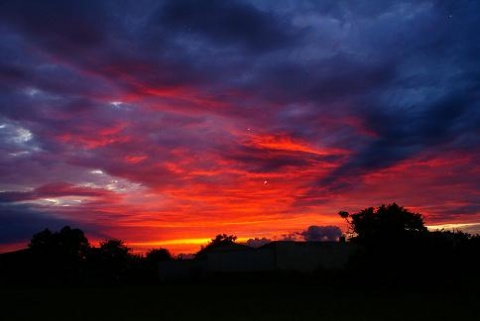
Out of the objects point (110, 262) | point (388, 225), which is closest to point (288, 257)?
point (388, 225)

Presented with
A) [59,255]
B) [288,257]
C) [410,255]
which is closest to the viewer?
[410,255]

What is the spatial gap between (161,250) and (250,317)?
301 ft

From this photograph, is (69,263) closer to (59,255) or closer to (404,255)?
(59,255)

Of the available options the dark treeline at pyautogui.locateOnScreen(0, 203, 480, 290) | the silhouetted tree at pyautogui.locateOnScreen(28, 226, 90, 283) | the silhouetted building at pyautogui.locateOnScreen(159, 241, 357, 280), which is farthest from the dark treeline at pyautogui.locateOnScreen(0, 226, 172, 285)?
the dark treeline at pyautogui.locateOnScreen(0, 203, 480, 290)

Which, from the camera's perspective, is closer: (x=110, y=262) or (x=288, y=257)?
(x=288, y=257)

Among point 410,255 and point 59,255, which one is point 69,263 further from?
point 410,255

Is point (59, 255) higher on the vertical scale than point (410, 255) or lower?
higher

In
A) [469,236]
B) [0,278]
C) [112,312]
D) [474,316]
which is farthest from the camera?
[0,278]

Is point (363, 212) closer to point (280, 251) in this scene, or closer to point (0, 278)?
point (280, 251)

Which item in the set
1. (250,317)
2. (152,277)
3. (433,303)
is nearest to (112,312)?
(250,317)

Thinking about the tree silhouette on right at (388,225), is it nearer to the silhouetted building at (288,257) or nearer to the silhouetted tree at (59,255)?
the silhouetted building at (288,257)

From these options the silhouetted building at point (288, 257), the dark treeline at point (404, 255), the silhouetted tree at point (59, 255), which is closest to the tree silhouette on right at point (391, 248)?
the dark treeline at point (404, 255)

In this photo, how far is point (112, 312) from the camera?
24.4 metres

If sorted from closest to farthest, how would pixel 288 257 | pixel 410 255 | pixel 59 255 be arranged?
pixel 410 255
pixel 288 257
pixel 59 255
